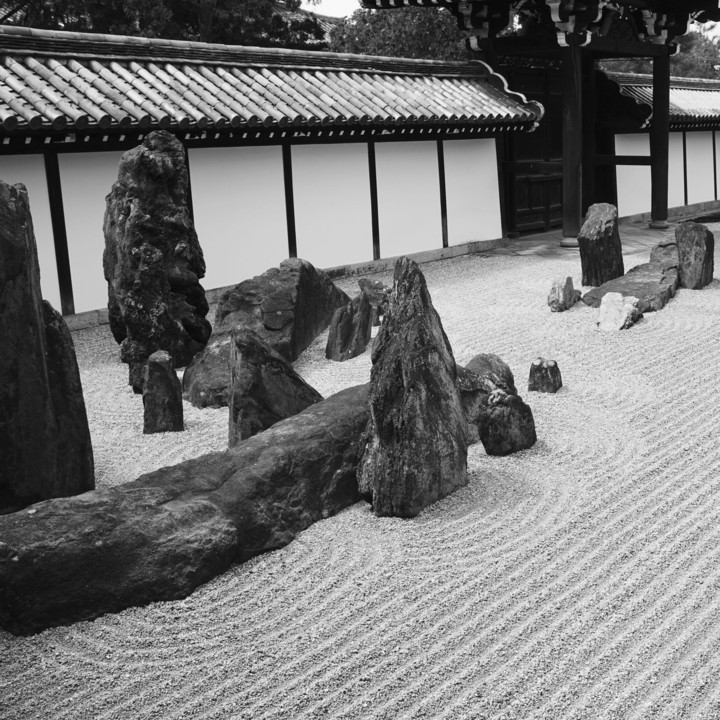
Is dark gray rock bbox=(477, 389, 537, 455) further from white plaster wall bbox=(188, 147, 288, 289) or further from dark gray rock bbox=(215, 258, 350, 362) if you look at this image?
white plaster wall bbox=(188, 147, 288, 289)

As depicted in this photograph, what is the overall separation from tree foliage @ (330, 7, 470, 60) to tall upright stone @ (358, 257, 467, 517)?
21.7 meters

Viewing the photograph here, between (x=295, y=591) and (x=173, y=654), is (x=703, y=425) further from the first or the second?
(x=173, y=654)

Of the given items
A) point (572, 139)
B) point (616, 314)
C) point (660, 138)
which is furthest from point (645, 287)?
point (660, 138)

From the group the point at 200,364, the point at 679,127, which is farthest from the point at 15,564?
the point at 679,127

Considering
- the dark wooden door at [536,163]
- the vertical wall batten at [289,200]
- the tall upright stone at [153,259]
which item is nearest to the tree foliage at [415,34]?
the dark wooden door at [536,163]

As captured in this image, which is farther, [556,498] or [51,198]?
[51,198]

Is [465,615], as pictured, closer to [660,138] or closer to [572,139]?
[572,139]

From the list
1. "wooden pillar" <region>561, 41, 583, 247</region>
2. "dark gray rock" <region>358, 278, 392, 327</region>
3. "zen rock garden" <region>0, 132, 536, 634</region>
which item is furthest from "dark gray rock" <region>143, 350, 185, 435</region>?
"wooden pillar" <region>561, 41, 583, 247</region>

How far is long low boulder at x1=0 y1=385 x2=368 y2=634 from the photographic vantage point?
14.6ft

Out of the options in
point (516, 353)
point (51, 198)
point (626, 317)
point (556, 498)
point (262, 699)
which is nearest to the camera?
point (262, 699)

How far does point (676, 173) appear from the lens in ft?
75.8

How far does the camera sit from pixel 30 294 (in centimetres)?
559

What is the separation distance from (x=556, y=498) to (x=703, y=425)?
6.39ft

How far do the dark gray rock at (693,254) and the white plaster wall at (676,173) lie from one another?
11.2 m
